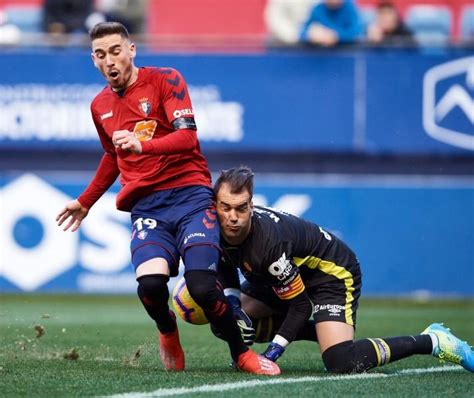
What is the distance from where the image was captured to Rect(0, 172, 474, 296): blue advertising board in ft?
44.3

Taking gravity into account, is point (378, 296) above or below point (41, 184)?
below

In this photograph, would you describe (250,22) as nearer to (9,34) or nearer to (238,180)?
(9,34)

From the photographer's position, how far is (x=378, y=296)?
1383 centimetres

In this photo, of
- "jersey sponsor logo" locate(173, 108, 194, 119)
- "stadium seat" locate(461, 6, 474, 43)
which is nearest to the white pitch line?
"jersey sponsor logo" locate(173, 108, 194, 119)

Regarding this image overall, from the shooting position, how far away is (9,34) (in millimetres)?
14273

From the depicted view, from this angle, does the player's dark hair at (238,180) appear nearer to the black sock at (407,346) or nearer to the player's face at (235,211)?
the player's face at (235,211)

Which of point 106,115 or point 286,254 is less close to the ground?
point 106,115

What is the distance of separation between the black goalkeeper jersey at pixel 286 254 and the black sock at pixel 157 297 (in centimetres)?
55

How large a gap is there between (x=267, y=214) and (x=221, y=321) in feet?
2.68

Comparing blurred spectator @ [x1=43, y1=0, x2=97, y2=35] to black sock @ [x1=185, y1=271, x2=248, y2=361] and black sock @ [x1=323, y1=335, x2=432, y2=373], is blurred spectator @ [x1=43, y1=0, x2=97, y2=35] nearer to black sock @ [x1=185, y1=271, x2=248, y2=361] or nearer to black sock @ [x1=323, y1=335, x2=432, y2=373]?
black sock @ [x1=185, y1=271, x2=248, y2=361]

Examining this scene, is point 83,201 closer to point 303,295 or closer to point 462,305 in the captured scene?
point 303,295

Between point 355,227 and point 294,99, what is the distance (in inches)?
71.4

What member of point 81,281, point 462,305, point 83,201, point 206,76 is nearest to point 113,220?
point 81,281

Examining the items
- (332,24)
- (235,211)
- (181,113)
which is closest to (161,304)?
(235,211)
